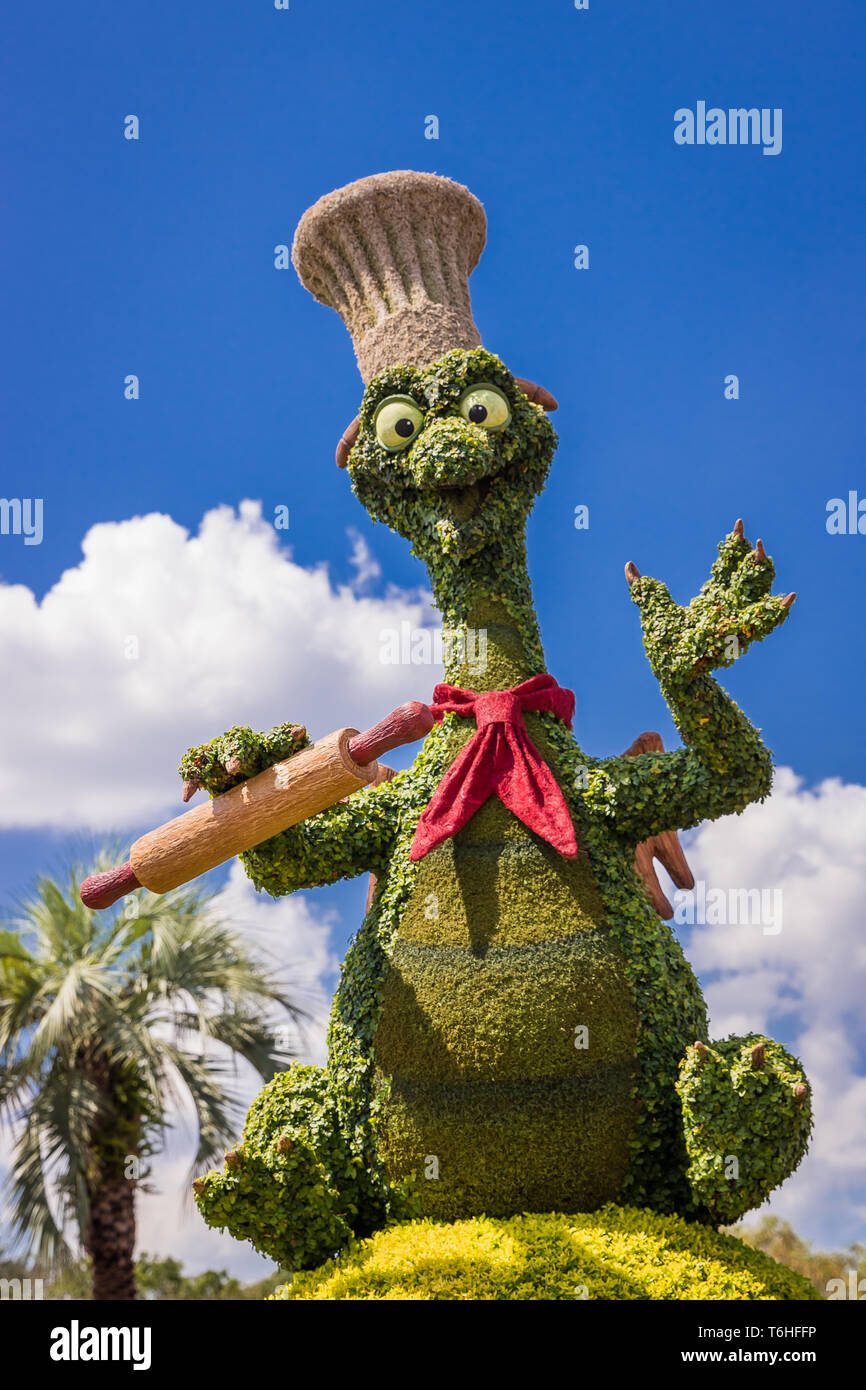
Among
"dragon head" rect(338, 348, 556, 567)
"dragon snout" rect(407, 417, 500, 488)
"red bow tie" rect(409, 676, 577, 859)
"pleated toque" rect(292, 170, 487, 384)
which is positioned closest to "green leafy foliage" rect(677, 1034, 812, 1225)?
"red bow tie" rect(409, 676, 577, 859)

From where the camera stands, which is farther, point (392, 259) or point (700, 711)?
point (392, 259)

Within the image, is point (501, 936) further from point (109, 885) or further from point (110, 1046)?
point (110, 1046)

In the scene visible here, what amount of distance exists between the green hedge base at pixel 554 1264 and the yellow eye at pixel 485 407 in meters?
3.74

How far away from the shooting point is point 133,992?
10164 mm

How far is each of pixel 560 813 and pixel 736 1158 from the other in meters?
1.61

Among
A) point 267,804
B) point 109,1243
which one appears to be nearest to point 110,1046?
point 109,1243

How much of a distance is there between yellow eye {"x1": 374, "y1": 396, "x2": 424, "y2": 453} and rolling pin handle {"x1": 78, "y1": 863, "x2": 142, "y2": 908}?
2501 mm

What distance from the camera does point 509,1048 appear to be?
5090 millimetres

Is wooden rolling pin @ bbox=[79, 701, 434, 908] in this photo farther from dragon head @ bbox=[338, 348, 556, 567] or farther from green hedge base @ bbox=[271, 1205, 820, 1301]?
green hedge base @ bbox=[271, 1205, 820, 1301]

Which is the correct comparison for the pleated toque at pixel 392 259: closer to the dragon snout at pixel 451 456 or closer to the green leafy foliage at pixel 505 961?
the green leafy foliage at pixel 505 961

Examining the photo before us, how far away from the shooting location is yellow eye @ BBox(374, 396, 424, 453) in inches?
242

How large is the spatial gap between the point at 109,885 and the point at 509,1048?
1.95 meters

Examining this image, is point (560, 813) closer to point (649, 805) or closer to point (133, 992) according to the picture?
point (649, 805)
